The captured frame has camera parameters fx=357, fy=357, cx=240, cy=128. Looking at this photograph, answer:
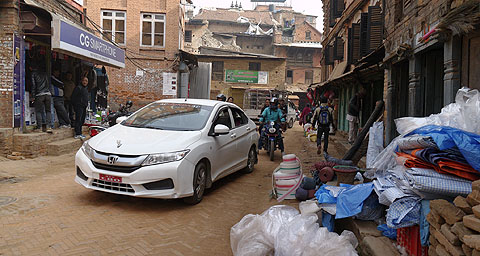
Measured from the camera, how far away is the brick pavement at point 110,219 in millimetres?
3871

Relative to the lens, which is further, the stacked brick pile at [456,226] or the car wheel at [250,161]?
the car wheel at [250,161]

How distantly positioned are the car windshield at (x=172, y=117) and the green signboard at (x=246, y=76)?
29205 mm

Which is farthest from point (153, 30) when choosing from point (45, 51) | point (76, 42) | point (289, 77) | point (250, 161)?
point (289, 77)

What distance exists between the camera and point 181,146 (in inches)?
209

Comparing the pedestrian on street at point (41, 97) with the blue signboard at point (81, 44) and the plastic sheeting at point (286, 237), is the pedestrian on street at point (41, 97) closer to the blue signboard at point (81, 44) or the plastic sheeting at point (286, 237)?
the blue signboard at point (81, 44)

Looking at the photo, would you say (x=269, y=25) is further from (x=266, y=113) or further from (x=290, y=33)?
(x=266, y=113)

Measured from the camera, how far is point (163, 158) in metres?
5.08

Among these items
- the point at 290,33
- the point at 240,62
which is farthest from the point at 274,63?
the point at 290,33

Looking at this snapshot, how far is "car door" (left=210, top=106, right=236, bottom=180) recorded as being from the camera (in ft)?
20.5

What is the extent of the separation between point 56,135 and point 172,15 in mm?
12246

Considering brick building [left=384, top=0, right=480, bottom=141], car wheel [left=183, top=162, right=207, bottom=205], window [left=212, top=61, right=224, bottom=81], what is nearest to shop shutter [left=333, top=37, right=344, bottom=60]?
brick building [left=384, top=0, right=480, bottom=141]

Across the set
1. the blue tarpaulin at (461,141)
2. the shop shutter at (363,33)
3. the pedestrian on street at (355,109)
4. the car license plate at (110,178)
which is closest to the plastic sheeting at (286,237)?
the blue tarpaulin at (461,141)

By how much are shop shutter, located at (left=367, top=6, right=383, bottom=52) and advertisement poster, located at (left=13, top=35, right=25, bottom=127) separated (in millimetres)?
9167

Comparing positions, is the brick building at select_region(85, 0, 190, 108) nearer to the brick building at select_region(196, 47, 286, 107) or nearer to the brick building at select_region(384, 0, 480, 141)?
the brick building at select_region(384, 0, 480, 141)
